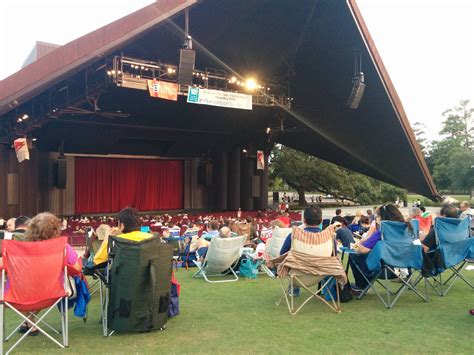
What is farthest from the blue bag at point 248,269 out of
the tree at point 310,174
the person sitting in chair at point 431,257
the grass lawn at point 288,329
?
the tree at point 310,174

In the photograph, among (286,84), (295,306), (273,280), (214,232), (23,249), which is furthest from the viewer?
(286,84)

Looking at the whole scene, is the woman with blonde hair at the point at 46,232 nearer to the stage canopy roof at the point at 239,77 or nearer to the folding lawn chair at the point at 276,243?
the folding lawn chair at the point at 276,243

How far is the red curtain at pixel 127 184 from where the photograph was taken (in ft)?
66.5

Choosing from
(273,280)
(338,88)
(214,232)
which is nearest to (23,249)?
(273,280)

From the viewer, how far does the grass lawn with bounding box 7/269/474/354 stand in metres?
3.34

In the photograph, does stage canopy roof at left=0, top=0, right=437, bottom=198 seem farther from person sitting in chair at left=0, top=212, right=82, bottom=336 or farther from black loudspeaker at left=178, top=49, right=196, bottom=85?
person sitting in chair at left=0, top=212, right=82, bottom=336

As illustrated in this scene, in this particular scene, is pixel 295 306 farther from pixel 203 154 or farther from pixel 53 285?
pixel 203 154

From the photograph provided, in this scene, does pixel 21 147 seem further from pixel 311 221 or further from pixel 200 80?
pixel 311 221

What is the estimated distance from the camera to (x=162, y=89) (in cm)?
1206

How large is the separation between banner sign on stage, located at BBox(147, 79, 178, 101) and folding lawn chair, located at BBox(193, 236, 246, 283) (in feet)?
22.0

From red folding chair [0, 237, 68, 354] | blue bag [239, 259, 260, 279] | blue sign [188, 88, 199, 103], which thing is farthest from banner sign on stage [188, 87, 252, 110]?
red folding chair [0, 237, 68, 354]

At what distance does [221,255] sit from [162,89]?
7110 mm

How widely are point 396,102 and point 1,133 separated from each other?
1260cm

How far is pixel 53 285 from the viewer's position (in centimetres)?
333
